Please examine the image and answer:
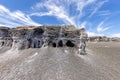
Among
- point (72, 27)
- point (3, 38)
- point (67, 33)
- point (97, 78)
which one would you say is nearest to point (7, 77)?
point (97, 78)

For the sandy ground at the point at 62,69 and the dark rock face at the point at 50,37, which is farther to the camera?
the dark rock face at the point at 50,37

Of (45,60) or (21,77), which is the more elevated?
(45,60)

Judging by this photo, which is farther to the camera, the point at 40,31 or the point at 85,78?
the point at 40,31

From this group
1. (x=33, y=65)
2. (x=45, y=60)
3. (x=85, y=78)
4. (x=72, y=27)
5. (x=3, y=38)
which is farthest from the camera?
(x=3, y=38)

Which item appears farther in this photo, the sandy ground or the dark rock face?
the dark rock face

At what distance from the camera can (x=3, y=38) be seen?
65.2 m

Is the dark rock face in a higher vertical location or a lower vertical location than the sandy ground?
higher

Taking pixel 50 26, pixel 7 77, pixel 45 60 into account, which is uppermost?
pixel 50 26

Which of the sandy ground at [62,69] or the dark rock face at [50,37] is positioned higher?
the dark rock face at [50,37]

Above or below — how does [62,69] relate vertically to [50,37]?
below

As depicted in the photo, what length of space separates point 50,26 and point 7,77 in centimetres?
2467

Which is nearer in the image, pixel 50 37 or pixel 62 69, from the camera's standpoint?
pixel 62 69

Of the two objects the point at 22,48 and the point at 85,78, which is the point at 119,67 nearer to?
the point at 85,78

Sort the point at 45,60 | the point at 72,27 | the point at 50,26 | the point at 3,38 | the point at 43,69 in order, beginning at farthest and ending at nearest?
the point at 3,38
the point at 72,27
the point at 50,26
the point at 45,60
the point at 43,69
